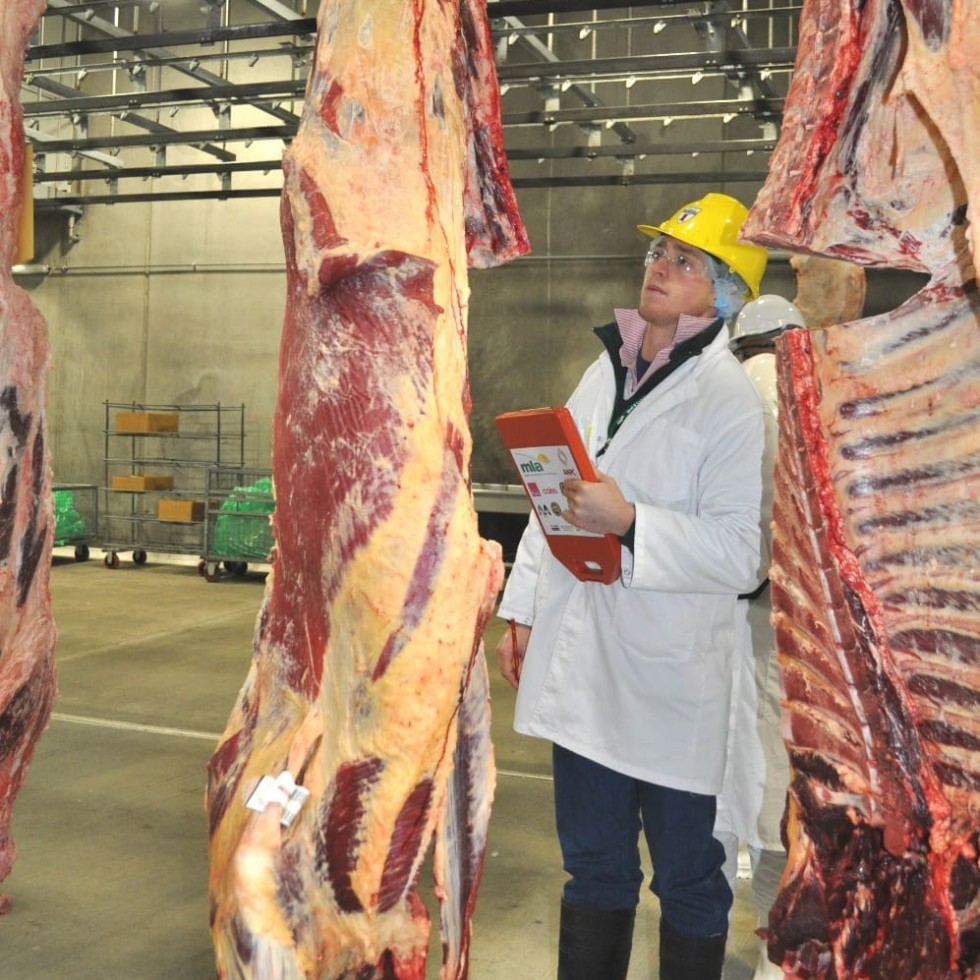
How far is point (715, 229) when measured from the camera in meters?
3.03

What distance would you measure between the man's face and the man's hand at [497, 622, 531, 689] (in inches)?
33.5

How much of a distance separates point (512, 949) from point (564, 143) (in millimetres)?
10229

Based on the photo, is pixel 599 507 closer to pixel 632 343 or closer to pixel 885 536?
pixel 632 343

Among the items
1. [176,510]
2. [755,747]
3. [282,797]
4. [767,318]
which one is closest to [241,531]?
[176,510]

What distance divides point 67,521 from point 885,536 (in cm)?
1285

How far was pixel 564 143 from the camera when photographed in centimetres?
1281

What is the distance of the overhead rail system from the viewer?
7.48 metres

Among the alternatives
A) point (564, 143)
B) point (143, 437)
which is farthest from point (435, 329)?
point (143, 437)

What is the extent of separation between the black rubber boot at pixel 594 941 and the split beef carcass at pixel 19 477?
1388mm

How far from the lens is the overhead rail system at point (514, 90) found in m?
7.48

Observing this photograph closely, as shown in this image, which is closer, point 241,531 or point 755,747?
point 755,747

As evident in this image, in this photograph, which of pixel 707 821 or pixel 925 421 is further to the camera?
pixel 707 821

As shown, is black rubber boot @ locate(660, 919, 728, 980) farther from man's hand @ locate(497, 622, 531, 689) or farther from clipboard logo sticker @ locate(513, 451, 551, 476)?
clipboard logo sticker @ locate(513, 451, 551, 476)

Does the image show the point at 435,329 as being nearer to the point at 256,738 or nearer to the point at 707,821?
the point at 256,738
